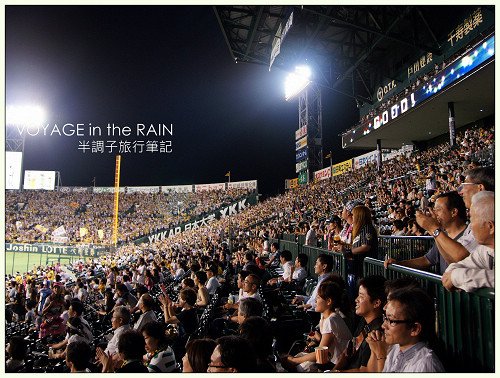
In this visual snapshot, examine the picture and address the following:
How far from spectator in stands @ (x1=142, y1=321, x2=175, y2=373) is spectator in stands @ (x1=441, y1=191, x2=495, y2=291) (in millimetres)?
2899

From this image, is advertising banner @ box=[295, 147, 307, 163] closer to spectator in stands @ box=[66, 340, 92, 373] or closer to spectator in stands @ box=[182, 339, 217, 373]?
spectator in stands @ box=[66, 340, 92, 373]

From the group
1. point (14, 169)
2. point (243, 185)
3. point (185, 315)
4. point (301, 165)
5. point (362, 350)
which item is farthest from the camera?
point (14, 169)

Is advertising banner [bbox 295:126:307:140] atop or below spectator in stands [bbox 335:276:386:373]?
atop

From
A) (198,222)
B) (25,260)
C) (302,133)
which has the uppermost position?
(302,133)

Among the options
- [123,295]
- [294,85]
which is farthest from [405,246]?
[294,85]

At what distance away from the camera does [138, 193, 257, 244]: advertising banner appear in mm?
42000

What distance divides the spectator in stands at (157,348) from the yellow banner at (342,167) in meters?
32.1

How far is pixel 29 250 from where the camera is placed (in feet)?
130

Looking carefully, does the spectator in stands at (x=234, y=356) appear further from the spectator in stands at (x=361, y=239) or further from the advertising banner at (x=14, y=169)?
the advertising banner at (x=14, y=169)

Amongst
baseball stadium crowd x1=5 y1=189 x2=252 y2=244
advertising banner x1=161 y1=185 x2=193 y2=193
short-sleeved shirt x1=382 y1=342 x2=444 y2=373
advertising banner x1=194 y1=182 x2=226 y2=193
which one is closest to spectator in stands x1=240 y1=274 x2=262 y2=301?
short-sleeved shirt x1=382 y1=342 x2=444 y2=373

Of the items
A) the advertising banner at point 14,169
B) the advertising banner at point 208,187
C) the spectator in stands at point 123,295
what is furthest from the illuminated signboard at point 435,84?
the advertising banner at point 14,169

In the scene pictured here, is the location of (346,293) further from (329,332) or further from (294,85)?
(294,85)

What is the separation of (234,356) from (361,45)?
87.4 ft

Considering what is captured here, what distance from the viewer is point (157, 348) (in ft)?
14.1
